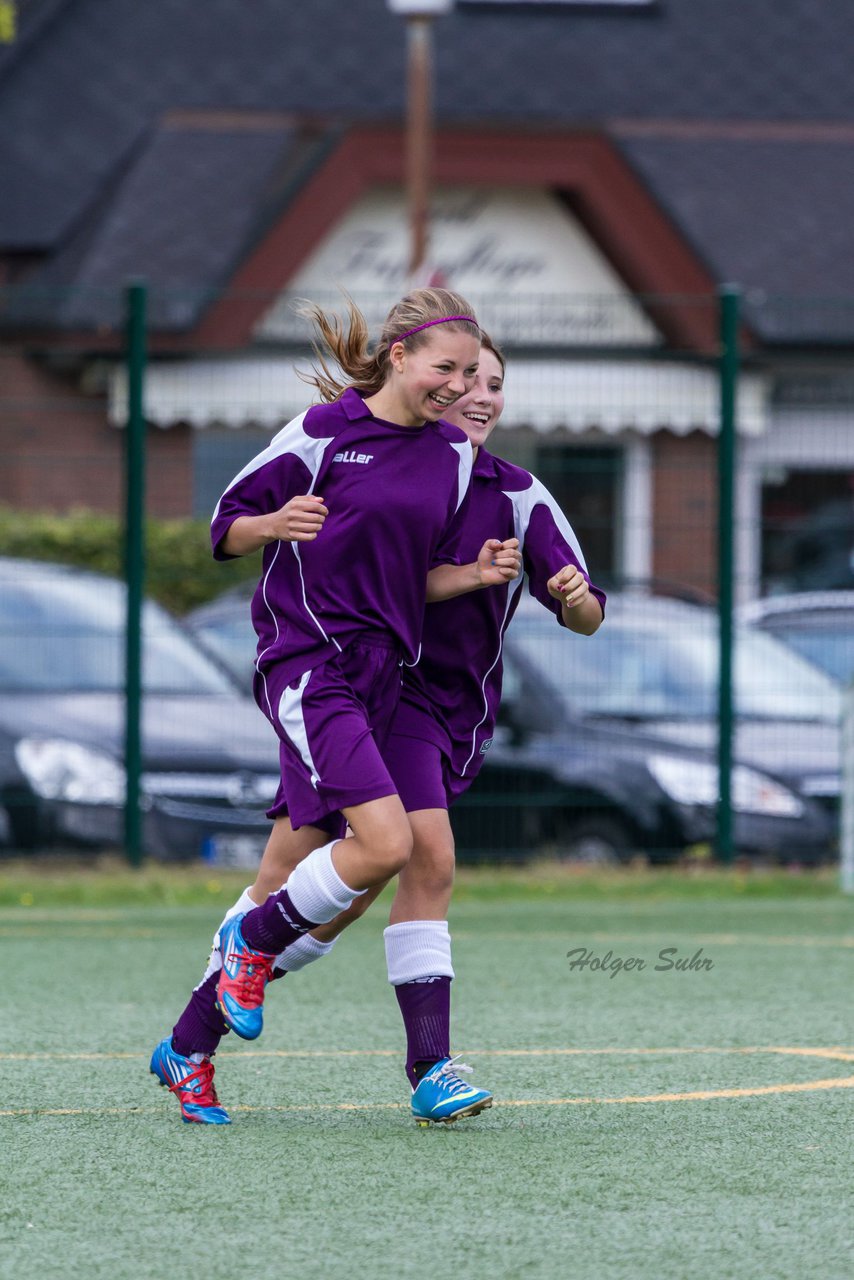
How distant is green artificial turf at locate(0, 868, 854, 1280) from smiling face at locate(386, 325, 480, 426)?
1494 mm

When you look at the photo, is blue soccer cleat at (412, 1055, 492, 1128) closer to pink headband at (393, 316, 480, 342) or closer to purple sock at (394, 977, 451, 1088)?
purple sock at (394, 977, 451, 1088)

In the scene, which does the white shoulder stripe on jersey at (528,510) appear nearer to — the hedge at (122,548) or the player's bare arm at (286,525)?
the player's bare arm at (286,525)

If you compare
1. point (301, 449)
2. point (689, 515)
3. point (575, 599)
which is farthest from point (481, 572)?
point (689, 515)

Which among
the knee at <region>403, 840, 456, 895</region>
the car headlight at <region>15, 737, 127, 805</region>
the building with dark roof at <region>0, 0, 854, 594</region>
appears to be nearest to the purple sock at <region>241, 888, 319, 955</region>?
the knee at <region>403, 840, 456, 895</region>

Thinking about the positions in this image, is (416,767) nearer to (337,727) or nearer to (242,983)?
(337,727)

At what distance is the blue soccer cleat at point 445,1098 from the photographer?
15.5ft

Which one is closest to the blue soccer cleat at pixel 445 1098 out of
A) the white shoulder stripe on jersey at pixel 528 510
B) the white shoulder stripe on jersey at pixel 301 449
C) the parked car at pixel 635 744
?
the white shoulder stripe on jersey at pixel 528 510

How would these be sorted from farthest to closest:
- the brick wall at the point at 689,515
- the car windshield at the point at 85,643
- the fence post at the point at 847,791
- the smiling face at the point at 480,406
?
1. the brick wall at the point at 689,515
2. the car windshield at the point at 85,643
3. the fence post at the point at 847,791
4. the smiling face at the point at 480,406

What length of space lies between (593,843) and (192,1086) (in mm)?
5808

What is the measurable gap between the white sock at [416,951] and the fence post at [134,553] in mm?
5538

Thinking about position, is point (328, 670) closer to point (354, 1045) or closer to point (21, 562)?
point (354, 1045)

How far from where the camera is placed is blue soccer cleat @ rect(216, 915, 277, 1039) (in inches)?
185

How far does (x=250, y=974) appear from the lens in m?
4.77

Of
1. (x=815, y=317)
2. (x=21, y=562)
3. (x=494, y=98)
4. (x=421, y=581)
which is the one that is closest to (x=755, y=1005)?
(x=421, y=581)
